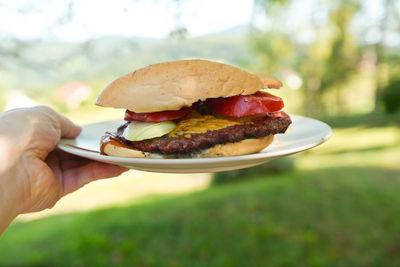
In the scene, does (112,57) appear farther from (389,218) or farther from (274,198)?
(389,218)

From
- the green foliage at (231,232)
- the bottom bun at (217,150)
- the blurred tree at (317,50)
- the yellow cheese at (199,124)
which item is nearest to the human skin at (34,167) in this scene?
the bottom bun at (217,150)

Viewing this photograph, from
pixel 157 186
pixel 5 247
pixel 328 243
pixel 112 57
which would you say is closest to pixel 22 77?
pixel 112 57


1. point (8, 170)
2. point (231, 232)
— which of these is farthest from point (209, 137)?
point (231, 232)

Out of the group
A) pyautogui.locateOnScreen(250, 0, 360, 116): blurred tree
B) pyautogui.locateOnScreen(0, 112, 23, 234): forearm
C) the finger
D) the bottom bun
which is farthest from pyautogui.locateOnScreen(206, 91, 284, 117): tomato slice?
pyautogui.locateOnScreen(250, 0, 360, 116): blurred tree

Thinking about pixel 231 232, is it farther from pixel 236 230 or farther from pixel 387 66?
pixel 387 66

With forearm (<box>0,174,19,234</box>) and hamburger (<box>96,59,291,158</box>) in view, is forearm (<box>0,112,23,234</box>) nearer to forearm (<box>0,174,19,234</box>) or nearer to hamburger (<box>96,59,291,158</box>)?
forearm (<box>0,174,19,234</box>)
